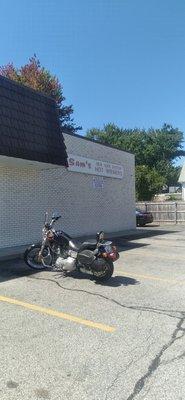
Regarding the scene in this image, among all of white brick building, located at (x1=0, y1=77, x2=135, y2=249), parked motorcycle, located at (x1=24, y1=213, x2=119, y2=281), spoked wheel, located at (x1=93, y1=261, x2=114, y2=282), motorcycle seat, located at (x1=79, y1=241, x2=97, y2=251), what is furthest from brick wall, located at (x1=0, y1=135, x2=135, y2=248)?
spoked wheel, located at (x1=93, y1=261, x2=114, y2=282)

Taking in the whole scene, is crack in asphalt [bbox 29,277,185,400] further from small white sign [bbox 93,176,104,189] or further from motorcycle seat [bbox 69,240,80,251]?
small white sign [bbox 93,176,104,189]

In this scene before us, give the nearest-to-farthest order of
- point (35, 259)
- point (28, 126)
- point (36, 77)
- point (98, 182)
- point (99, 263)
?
point (99, 263) < point (35, 259) < point (28, 126) < point (98, 182) < point (36, 77)

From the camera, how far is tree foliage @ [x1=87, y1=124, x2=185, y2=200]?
253ft

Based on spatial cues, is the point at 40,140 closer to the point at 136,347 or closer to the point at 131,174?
the point at 136,347

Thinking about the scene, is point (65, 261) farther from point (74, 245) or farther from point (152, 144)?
point (152, 144)

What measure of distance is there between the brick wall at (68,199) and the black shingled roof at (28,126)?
58.0 inches

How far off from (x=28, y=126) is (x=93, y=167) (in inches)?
266

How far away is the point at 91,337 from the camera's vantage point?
5719 mm

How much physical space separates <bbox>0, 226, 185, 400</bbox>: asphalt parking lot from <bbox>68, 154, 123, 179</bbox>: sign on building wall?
876cm

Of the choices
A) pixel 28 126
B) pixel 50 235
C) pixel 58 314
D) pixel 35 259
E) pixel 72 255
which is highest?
pixel 28 126

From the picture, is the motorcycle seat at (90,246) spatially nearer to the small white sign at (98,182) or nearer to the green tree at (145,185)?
the small white sign at (98,182)

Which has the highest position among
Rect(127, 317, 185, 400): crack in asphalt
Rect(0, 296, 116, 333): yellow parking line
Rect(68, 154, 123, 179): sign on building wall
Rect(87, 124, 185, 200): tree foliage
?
Rect(87, 124, 185, 200): tree foliage

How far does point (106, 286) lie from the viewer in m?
8.62

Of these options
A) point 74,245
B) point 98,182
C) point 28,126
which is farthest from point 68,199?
point 74,245
